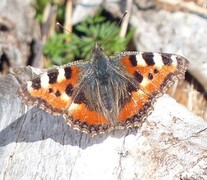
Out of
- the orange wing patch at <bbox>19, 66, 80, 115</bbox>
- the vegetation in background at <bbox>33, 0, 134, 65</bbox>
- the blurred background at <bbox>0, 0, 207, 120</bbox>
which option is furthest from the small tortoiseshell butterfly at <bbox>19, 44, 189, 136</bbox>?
the vegetation in background at <bbox>33, 0, 134, 65</bbox>

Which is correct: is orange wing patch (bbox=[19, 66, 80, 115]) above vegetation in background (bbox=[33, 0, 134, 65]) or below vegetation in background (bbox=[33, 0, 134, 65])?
above

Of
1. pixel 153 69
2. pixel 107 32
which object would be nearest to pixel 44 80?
pixel 153 69

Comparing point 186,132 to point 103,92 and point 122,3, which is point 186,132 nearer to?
point 103,92

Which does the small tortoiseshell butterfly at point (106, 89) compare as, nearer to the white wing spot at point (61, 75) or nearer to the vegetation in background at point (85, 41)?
the white wing spot at point (61, 75)

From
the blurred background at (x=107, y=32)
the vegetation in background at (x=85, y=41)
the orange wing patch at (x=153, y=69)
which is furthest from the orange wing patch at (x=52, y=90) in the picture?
the vegetation in background at (x=85, y=41)

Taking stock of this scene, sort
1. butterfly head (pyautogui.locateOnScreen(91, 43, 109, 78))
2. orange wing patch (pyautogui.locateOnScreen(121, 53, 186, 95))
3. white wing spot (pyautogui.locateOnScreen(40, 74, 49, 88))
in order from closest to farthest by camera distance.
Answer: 1. white wing spot (pyautogui.locateOnScreen(40, 74, 49, 88))
2. orange wing patch (pyautogui.locateOnScreen(121, 53, 186, 95))
3. butterfly head (pyautogui.locateOnScreen(91, 43, 109, 78))

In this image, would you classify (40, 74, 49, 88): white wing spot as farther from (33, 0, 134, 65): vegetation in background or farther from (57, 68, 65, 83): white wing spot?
(33, 0, 134, 65): vegetation in background

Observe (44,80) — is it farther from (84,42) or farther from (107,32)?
(107,32)

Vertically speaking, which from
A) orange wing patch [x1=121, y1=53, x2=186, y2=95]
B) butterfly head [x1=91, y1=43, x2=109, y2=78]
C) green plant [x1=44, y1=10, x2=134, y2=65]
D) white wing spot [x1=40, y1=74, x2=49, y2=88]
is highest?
orange wing patch [x1=121, y1=53, x2=186, y2=95]
